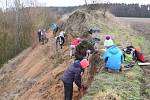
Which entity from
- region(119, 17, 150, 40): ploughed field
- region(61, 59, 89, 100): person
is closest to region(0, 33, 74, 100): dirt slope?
region(61, 59, 89, 100): person

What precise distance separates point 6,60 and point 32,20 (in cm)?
1028

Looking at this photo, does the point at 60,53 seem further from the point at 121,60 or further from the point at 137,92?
the point at 137,92

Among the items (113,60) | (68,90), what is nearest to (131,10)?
(113,60)

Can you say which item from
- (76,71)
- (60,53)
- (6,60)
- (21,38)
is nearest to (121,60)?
(76,71)

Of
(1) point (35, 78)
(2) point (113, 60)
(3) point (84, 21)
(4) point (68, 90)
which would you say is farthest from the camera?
(3) point (84, 21)

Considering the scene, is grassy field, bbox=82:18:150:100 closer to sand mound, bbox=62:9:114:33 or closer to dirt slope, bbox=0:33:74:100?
dirt slope, bbox=0:33:74:100

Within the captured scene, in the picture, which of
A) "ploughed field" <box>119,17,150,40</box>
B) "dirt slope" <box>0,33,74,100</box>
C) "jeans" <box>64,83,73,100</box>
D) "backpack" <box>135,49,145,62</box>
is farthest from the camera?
"ploughed field" <box>119,17,150,40</box>

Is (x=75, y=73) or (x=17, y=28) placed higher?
(x=75, y=73)

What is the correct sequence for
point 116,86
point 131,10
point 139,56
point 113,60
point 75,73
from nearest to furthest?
point 116,86, point 75,73, point 113,60, point 139,56, point 131,10

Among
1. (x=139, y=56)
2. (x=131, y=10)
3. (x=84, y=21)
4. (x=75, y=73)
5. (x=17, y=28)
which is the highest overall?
(x=84, y=21)

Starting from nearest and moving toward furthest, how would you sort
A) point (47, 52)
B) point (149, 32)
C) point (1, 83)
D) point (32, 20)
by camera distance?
1. point (1, 83)
2. point (47, 52)
3. point (149, 32)
4. point (32, 20)

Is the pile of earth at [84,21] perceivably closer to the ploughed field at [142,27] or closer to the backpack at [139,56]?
the ploughed field at [142,27]

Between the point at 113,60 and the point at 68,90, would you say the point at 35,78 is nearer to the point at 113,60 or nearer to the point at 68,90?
the point at 113,60

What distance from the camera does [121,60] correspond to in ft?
44.0
